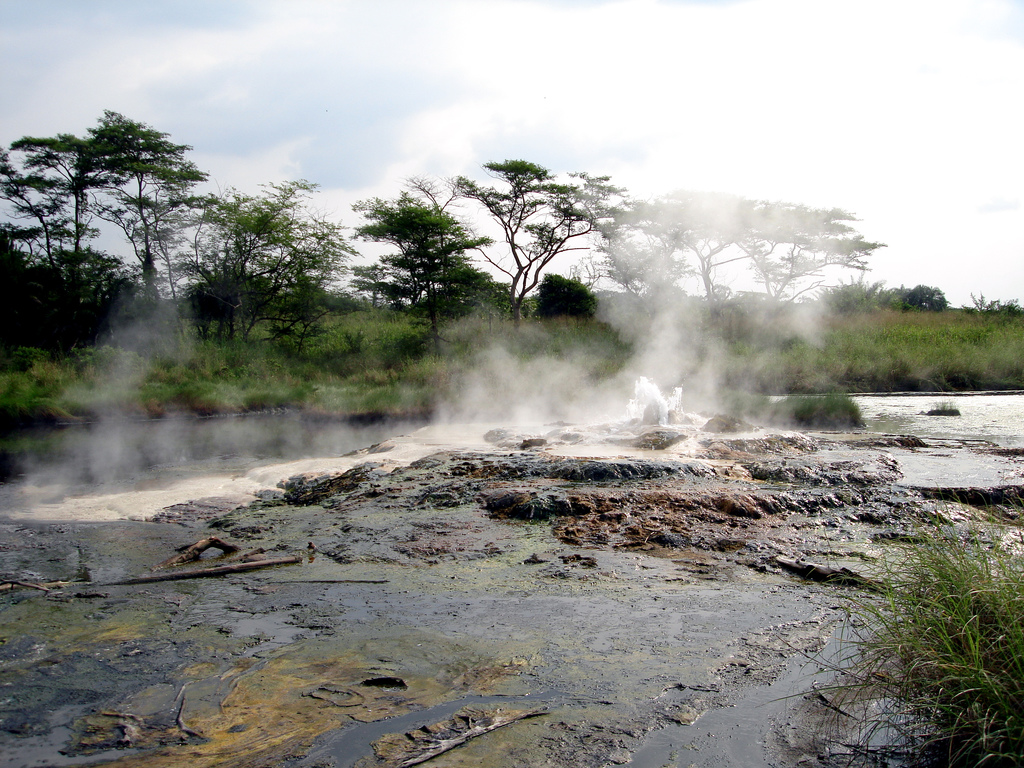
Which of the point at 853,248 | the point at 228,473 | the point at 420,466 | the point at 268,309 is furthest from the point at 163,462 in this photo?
the point at 853,248

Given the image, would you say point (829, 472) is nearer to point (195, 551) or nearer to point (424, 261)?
point (195, 551)

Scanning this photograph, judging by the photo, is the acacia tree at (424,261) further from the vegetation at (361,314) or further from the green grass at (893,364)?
the green grass at (893,364)

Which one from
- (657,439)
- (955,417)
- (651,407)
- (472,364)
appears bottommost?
(955,417)

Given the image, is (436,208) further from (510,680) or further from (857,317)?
(510,680)

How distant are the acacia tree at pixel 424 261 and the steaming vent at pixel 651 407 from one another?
12.2 metres

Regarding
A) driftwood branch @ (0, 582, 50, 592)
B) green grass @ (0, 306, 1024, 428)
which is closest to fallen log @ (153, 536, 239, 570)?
driftwood branch @ (0, 582, 50, 592)

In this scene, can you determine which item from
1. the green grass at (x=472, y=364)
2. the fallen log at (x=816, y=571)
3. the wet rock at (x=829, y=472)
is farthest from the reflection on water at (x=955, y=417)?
the fallen log at (x=816, y=571)

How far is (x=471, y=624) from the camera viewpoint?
12.1ft

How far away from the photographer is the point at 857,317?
26422mm

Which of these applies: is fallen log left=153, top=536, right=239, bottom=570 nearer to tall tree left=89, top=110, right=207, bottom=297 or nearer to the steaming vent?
the steaming vent

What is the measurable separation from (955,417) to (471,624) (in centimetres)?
1310

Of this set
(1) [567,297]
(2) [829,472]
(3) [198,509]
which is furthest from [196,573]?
(1) [567,297]

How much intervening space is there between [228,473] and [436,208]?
753 inches

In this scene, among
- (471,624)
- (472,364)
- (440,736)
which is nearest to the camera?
(440,736)
